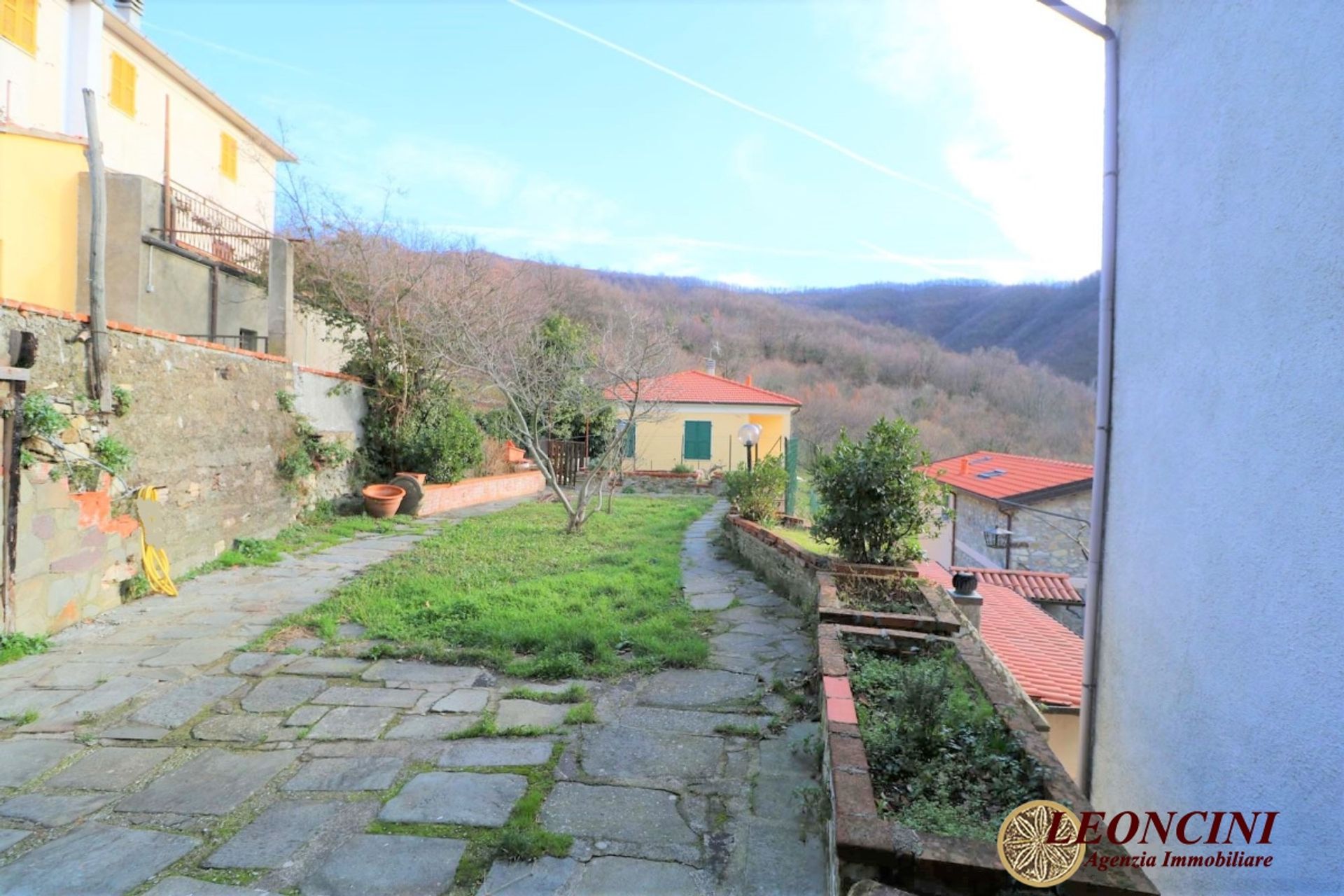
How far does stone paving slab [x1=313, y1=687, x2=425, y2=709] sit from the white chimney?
15587 millimetres

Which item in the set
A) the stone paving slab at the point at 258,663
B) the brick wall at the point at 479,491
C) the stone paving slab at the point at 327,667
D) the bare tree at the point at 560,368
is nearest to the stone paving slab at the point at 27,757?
the stone paving slab at the point at 258,663

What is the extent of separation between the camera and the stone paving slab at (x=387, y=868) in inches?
81.9

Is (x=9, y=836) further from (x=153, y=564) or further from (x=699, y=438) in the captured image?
(x=699, y=438)

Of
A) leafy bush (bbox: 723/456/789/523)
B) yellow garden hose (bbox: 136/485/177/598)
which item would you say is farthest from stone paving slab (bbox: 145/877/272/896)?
leafy bush (bbox: 723/456/789/523)

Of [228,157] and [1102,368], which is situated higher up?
[228,157]

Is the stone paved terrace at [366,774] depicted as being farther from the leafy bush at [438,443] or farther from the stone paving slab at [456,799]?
the leafy bush at [438,443]

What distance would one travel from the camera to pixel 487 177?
12.4 meters

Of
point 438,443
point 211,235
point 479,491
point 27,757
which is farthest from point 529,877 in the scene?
point 211,235

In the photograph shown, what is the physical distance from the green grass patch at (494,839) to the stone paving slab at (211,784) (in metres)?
0.62

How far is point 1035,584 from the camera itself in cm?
1251

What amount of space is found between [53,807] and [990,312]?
163 ft

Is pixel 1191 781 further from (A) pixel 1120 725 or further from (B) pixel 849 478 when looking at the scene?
(B) pixel 849 478

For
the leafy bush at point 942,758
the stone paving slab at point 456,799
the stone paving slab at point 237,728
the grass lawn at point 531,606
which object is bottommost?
the stone paving slab at point 237,728

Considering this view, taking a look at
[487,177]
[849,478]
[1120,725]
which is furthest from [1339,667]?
[487,177]
